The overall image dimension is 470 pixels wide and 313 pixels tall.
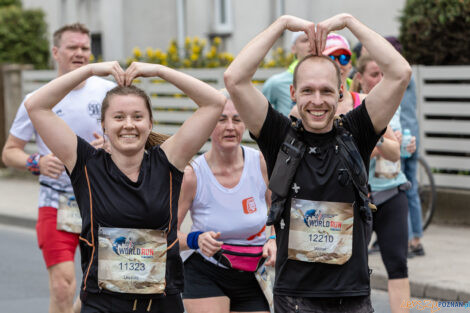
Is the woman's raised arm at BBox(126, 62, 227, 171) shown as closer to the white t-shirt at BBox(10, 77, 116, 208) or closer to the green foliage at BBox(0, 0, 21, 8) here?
the white t-shirt at BBox(10, 77, 116, 208)

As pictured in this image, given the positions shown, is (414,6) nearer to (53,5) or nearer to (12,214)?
(12,214)

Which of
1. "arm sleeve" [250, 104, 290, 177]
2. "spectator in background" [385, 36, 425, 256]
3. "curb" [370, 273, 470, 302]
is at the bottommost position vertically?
"curb" [370, 273, 470, 302]

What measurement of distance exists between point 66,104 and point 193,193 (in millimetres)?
1510

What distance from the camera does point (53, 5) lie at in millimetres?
23391

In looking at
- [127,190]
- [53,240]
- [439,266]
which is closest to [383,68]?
[127,190]

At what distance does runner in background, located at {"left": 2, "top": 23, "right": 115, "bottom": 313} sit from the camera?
5.78 meters

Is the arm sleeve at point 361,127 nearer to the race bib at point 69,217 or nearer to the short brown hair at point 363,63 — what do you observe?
the short brown hair at point 363,63

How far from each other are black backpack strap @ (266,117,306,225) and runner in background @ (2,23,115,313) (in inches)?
77.9

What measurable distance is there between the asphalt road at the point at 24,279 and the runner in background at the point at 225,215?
2.44 meters

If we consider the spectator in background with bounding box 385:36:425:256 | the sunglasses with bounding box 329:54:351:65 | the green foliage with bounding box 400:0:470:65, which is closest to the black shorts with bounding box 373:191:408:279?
the sunglasses with bounding box 329:54:351:65

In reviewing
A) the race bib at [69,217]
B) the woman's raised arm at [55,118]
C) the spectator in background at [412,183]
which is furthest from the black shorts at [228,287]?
the spectator in background at [412,183]

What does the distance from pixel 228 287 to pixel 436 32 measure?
6400mm

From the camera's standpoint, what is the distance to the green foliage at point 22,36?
70.8 feet

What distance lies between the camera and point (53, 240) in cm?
586
